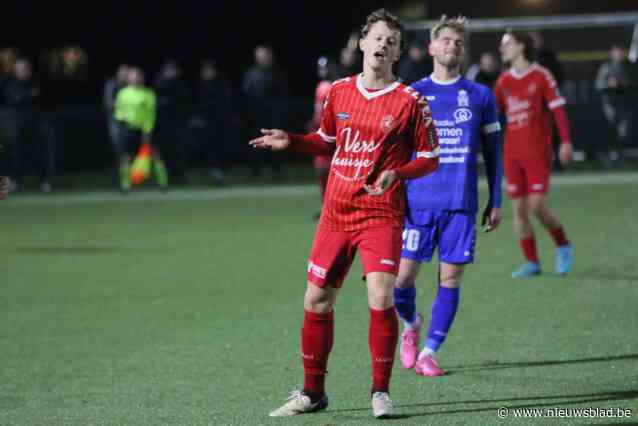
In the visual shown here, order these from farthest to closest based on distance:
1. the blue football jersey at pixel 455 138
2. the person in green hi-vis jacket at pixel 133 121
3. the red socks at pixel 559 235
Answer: the person in green hi-vis jacket at pixel 133 121 < the red socks at pixel 559 235 < the blue football jersey at pixel 455 138

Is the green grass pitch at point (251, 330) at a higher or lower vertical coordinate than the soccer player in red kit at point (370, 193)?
lower

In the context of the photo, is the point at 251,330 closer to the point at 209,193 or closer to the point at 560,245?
the point at 560,245

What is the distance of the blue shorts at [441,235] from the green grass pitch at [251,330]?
686mm

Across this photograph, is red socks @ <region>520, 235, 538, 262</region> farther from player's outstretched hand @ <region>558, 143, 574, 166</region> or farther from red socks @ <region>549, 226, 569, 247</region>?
player's outstretched hand @ <region>558, 143, 574, 166</region>

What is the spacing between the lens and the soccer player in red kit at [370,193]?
21.0ft

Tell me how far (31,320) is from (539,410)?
4584mm

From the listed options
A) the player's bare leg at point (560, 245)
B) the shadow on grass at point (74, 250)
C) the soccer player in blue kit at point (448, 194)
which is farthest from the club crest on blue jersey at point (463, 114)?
the shadow on grass at point (74, 250)

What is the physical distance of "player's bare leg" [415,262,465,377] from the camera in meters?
7.64

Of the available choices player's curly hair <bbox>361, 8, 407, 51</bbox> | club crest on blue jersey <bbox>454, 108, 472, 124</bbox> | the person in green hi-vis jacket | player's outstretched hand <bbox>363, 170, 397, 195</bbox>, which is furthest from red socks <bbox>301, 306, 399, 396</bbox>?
the person in green hi-vis jacket

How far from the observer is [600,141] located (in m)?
22.9

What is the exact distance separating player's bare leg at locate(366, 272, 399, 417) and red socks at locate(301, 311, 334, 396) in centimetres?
25

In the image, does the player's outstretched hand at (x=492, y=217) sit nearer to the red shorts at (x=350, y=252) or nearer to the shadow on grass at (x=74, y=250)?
the red shorts at (x=350, y=252)

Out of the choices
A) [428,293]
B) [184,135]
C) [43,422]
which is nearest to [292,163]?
[184,135]

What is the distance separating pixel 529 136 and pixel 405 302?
3.99 m
